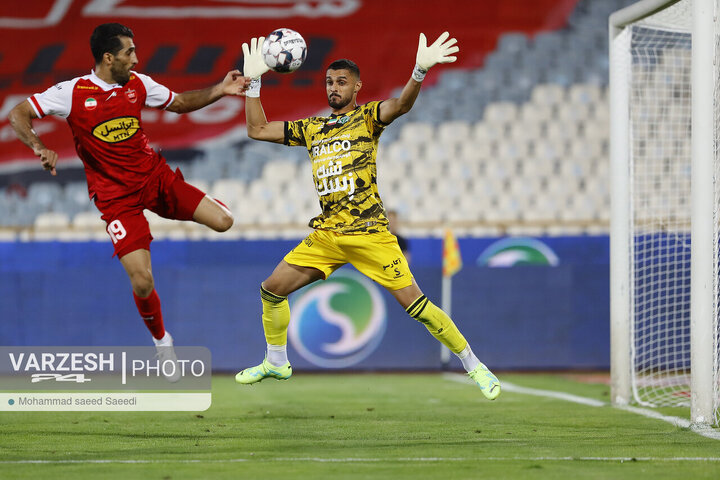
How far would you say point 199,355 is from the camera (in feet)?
38.2

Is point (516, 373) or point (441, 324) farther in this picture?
point (516, 373)

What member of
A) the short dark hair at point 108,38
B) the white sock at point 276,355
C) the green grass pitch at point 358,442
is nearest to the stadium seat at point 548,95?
the green grass pitch at point 358,442

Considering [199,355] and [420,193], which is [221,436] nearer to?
[199,355]

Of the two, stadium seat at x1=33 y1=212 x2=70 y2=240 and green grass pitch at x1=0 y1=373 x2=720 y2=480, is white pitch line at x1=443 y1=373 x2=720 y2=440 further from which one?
stadium seat at x1=33 y1=212 x2=70 y2=240

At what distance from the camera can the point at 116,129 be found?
6879 mm

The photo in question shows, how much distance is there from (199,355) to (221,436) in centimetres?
538

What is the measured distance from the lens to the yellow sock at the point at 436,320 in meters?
6.78

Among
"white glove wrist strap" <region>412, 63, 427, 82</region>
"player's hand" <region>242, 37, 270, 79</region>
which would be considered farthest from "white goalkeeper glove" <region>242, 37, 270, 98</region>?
"white glove wrist strap" <region>412, 63, 427, 82</region>

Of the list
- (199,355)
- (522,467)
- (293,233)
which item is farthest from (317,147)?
(293,233)

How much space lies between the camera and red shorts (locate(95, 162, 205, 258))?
6.98 meters

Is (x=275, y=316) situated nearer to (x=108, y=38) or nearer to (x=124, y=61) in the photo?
(x=124, y=61)

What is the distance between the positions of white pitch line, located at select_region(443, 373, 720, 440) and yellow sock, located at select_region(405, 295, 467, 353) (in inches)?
65.0

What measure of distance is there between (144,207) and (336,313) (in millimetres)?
5556

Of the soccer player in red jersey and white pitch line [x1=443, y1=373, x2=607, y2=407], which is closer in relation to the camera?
the soccer player in red jersey
